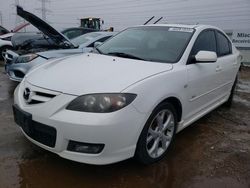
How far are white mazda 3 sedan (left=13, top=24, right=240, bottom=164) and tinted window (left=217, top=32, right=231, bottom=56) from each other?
1.95 ft

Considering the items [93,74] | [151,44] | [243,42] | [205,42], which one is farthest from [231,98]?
[243,42]

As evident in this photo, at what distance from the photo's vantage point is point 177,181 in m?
2.88

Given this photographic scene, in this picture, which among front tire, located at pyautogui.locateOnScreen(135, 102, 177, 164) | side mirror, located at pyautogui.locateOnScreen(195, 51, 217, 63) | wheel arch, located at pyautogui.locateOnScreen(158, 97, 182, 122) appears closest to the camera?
front tire, located at pyautogui.locateOnScreen(135, 102, 177, 164)

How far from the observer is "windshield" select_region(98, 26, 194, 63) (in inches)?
138

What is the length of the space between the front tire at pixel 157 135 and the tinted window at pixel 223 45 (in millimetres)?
1711

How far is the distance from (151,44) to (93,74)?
1.12 m

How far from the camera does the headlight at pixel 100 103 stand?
2.55 metres

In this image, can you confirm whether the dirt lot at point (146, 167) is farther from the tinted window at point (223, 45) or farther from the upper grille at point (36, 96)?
the tinted window at point (223, 45)

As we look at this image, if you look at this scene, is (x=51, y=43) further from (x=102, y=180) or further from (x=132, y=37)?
(x=102, y=180)

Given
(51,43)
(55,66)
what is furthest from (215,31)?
(51,43)

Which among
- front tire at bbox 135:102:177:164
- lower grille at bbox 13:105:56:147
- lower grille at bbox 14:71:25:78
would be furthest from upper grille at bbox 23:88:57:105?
lower grille at bbox 14:71:25:78

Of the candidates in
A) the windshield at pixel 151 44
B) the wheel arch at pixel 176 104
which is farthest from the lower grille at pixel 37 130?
the windshield at pixel 151 44

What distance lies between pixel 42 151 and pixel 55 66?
0.94 meters

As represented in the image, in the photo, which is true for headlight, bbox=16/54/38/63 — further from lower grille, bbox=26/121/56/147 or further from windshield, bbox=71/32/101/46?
lower grille, bbox=26/121/56/147
